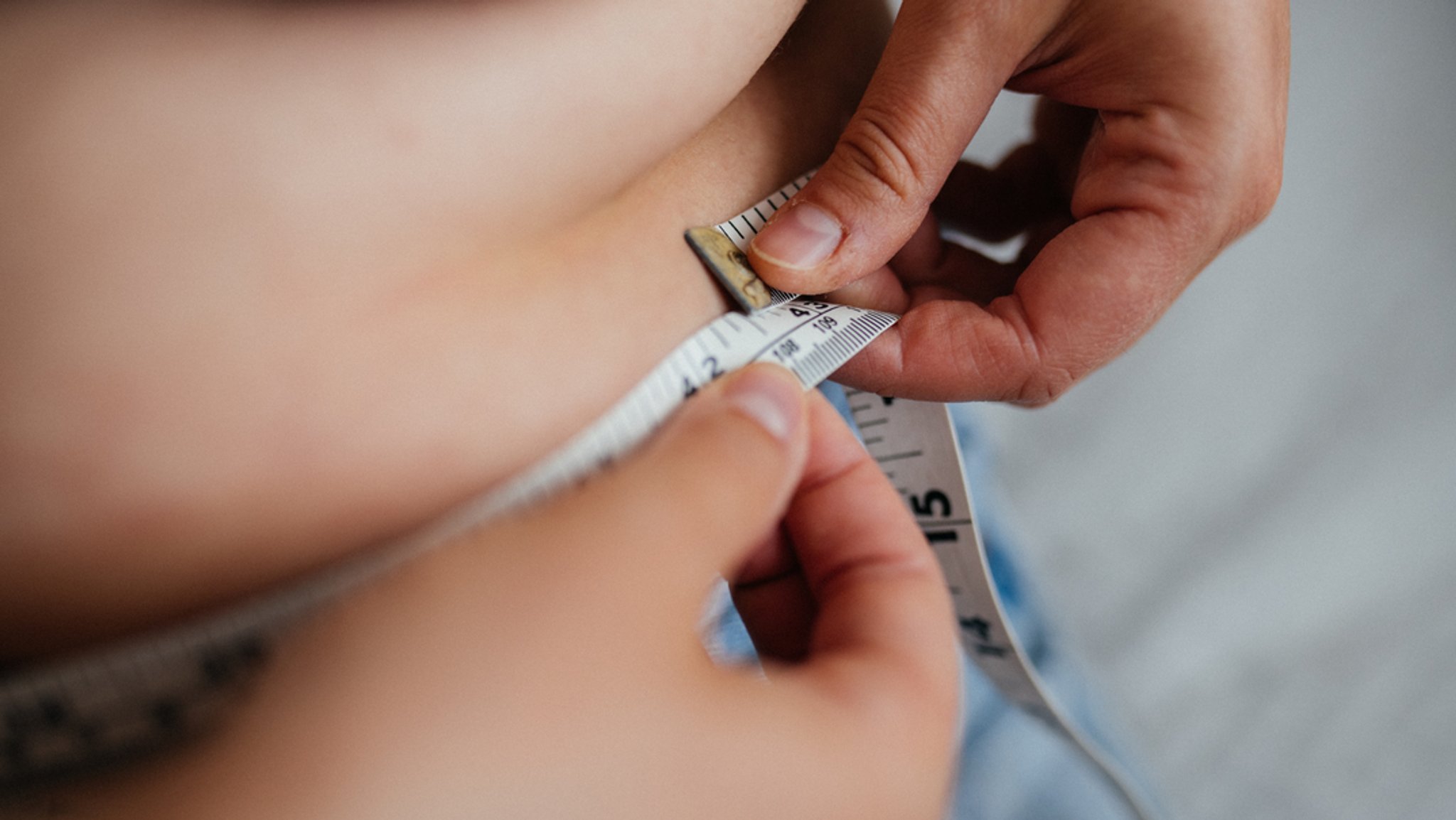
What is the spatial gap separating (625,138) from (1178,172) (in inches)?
25.2

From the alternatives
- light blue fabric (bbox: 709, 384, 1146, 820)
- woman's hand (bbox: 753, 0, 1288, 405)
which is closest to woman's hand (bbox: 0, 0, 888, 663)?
woman's hand (bbox: 753, 0, 1288, 405)

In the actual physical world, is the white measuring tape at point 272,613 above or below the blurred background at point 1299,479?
above

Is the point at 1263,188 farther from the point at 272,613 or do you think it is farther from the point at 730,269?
the point at 272,613

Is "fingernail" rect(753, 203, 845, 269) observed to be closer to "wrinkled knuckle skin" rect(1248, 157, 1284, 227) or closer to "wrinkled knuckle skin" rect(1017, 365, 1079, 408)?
"wrinkled knuckle skin" rect(1017, 365, 1079, 408)

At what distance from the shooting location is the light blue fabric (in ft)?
3.87

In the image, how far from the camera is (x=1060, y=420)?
167cm

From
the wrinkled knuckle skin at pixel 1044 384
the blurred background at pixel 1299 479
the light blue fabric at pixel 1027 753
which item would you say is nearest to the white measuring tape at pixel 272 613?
the wrinkled knuckle skin at pixel 1044 384

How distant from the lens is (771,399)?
0.62 metres

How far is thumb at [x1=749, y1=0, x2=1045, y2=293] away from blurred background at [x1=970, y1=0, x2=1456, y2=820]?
0.76m

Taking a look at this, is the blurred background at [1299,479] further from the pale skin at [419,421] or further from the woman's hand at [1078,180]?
the pale skin at [419,421]

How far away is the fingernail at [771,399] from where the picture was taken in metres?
0.60

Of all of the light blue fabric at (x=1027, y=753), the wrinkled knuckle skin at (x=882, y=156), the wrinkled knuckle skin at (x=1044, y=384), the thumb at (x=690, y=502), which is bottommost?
the light blue fabric at (x=1027, y=753)

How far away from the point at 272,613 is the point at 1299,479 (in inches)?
63.2

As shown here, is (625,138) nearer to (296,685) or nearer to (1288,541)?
(296,685)
